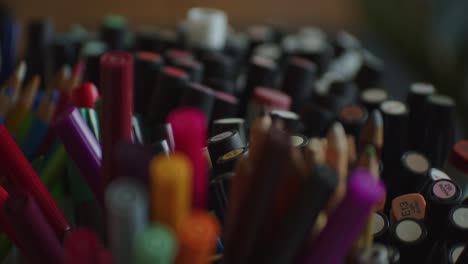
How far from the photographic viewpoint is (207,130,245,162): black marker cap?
209 millimetres

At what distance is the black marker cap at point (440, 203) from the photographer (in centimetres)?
20

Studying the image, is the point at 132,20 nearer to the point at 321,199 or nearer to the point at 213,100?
the point at 213,100

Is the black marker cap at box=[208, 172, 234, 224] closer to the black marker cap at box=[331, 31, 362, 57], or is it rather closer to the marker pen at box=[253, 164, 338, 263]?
the marker pen at box=[253, 164, 338, 263]

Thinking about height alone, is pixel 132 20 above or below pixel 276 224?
below

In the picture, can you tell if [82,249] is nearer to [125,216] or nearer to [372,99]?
[125,216]

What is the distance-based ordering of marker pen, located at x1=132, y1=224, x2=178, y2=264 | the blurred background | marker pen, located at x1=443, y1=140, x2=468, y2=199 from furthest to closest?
the blurred background, marker pen, located at x1=443, y1=140, x2=468, y2=199, marker pen, located at x1=132, y1=224, x2=178, y2=264

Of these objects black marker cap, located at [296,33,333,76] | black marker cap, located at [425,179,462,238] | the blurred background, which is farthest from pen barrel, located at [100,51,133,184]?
the blurred background

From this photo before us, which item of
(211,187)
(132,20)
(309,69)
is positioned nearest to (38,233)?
(211,187)

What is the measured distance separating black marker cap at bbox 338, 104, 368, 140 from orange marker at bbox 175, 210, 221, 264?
13cm

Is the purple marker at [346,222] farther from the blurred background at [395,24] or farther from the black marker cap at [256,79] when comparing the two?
the blurred background at [395,24]

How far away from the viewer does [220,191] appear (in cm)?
19

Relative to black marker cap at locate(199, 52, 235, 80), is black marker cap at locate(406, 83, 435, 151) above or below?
below

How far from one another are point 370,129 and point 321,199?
0.08m

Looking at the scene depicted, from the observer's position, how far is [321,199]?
0.15 metres
